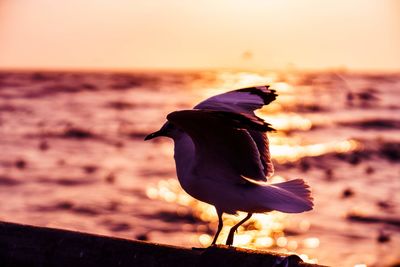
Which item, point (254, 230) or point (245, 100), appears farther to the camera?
point (254, 230)

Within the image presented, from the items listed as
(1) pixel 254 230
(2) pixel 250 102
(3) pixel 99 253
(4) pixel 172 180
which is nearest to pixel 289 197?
(2) pixel 250 102

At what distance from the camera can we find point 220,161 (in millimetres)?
4707

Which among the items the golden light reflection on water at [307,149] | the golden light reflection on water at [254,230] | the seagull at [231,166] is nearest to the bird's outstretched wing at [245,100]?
the seagull at [231,166]

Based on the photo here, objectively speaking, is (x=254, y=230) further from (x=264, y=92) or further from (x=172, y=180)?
(x=264, y=92)

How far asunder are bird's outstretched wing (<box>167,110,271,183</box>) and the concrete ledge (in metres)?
0.75

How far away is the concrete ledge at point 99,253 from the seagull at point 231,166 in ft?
3.04

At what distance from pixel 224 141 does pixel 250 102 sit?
0.52 m

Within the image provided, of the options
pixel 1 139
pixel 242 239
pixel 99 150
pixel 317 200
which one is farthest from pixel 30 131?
pixel 242 239

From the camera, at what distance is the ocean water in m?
13.0

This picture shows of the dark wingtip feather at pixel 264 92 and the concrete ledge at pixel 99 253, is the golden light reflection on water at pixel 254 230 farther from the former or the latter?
the concrete ledge at pixel 99 253

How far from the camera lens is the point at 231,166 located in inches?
187

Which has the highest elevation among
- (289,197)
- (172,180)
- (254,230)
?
(289,197)

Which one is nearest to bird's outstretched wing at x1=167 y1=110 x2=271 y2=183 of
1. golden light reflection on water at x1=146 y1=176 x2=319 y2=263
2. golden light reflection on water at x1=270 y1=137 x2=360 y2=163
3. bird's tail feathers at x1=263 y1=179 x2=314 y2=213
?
bird's tail feathers at x1=263 y1=179 x2=314 y2=213

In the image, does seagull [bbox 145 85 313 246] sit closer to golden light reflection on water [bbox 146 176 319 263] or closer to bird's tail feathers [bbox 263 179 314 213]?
bird's tail feathers [bbox 263 179 314 213]
